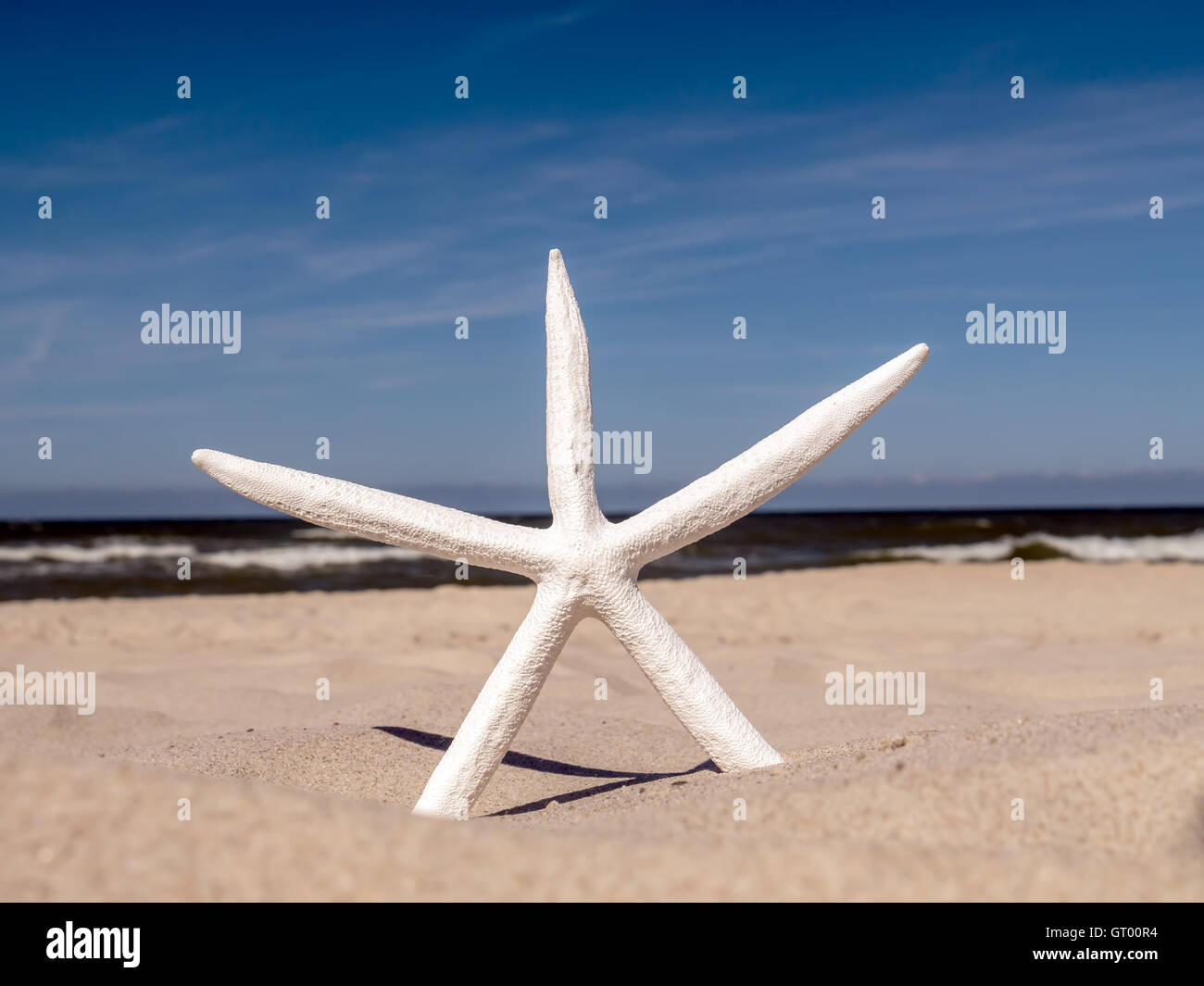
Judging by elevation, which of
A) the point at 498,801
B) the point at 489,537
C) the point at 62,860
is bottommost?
the point at 498,801

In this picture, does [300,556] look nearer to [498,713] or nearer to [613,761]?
[613,761]

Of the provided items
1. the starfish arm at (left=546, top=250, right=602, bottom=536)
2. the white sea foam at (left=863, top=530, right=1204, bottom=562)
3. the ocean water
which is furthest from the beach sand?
A: the white sea foam at (left=863, top=530, right=1204, bottom=562)

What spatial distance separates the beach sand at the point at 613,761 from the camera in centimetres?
198

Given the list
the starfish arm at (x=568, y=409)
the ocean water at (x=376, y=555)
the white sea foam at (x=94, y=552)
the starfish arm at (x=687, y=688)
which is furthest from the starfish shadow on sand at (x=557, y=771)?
the white sea foam at (x=94, y=552)

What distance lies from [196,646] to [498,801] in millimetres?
6449

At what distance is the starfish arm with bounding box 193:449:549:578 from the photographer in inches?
145

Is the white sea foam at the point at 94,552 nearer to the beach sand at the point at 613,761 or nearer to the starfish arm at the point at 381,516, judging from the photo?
the beach sand at the point at 613,761

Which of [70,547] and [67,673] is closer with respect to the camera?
[67,673]

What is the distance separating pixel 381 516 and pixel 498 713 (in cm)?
95

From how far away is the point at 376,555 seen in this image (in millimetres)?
25062

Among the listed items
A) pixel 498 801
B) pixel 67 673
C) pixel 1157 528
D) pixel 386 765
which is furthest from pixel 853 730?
pixel 1157 528
